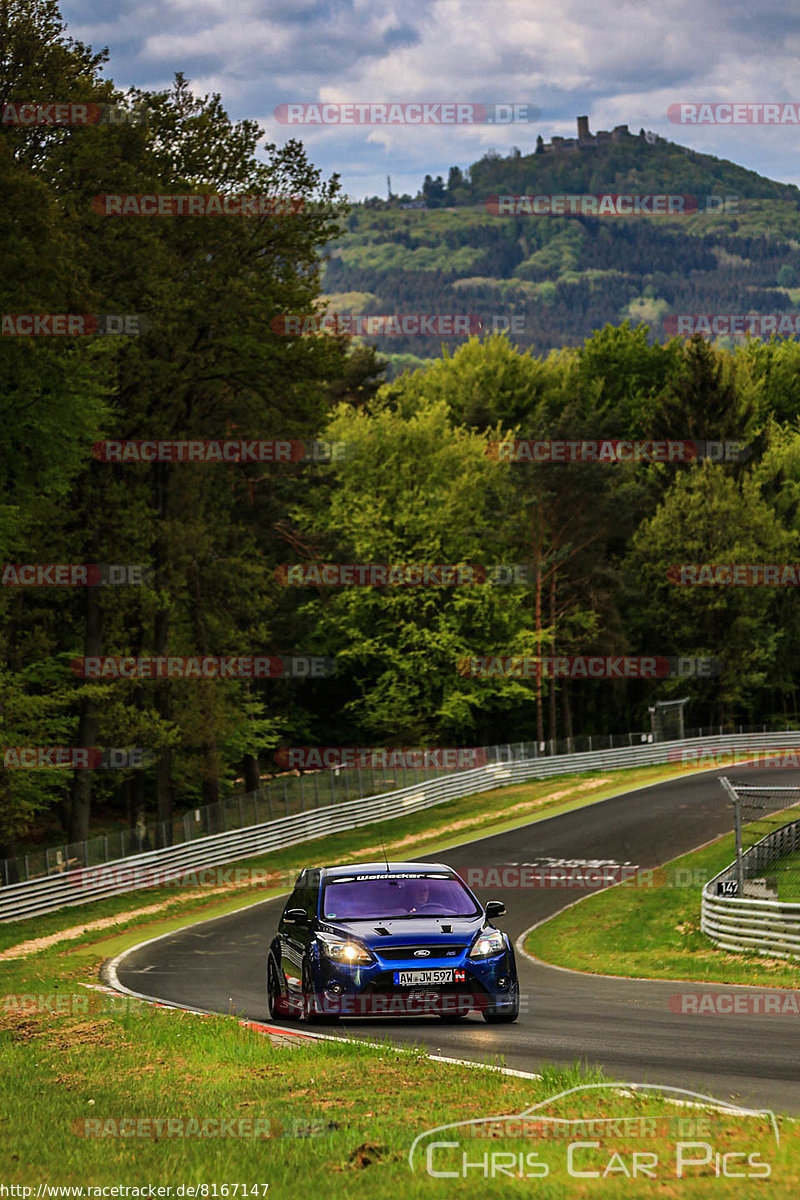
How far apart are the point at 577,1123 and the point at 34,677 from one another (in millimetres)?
32733

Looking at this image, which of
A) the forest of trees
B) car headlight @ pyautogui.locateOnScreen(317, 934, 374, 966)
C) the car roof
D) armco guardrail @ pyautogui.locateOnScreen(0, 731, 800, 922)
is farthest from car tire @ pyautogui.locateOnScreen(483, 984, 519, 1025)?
armco guardrail @ pyautogui.locateOnScreen(0, 731, 800, 922)

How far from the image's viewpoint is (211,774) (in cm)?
4550

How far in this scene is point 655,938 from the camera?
1010 inches

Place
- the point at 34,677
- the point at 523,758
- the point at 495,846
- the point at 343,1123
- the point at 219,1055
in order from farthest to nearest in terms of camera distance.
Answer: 1. the point at 523,758
2. the point at 495,846
3. the point at 34,677
4. the point at 219,1055
5. the point at 343,1123

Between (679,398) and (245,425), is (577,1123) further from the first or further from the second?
(679,398)

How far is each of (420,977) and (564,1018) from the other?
6.33 feet

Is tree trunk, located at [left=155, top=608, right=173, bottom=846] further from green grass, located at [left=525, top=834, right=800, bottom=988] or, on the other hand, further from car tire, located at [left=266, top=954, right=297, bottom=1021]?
car tire, located at [left=266, top=954, right=297, bottom=1021]

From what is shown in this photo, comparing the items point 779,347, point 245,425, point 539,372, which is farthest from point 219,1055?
point 779,347

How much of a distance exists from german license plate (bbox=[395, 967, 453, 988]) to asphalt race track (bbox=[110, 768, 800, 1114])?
466 millimetres

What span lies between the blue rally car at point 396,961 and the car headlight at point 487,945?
0.4 inches

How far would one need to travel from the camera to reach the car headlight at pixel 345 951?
1316 cm

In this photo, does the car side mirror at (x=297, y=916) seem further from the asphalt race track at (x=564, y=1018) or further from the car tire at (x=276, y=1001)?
the asphalt race track at (x=564, y=1018)

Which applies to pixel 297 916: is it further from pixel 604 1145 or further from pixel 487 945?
pixel 604 1145

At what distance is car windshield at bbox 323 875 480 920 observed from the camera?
1396cm
